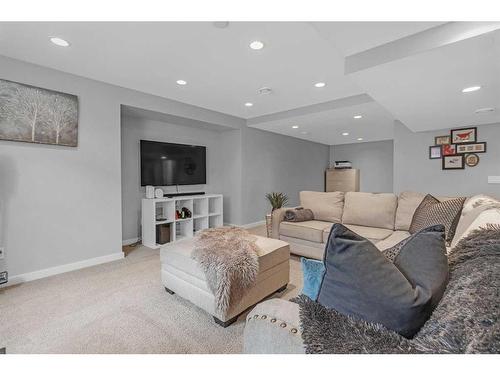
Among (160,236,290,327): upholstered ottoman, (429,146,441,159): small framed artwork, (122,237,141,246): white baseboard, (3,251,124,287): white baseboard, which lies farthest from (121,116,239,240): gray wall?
(429,146,441,159): small framed artwork

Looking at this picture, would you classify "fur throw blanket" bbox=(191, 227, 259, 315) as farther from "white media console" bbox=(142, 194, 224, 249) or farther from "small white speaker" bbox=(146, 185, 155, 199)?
"small white speaker" bbox=(146, 185, 155, 199)

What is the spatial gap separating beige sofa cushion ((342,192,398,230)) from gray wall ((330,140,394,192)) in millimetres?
4411

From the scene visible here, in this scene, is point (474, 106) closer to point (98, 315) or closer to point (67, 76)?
point (98, 315)

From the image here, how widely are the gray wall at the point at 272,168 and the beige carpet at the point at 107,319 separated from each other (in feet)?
8.91

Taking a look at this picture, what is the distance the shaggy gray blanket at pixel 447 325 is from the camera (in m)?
0.49

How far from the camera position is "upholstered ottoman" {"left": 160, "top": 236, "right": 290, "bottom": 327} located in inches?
67.4

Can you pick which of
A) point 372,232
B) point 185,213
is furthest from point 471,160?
point 185,213

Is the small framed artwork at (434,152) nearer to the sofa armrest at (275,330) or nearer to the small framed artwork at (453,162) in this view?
the small framed artwork at (453,162)

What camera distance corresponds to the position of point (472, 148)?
12.0ft

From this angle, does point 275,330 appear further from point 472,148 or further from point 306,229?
point 472,148

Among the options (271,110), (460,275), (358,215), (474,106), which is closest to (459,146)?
(474,106)

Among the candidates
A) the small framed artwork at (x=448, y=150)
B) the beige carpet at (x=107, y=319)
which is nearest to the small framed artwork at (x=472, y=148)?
the small framed artwork at (x=448, y=150)

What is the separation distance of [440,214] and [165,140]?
13.1ft

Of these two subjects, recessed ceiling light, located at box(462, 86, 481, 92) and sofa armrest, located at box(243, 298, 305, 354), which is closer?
sofa armrest, located at box(243, 298, 305, 354)
